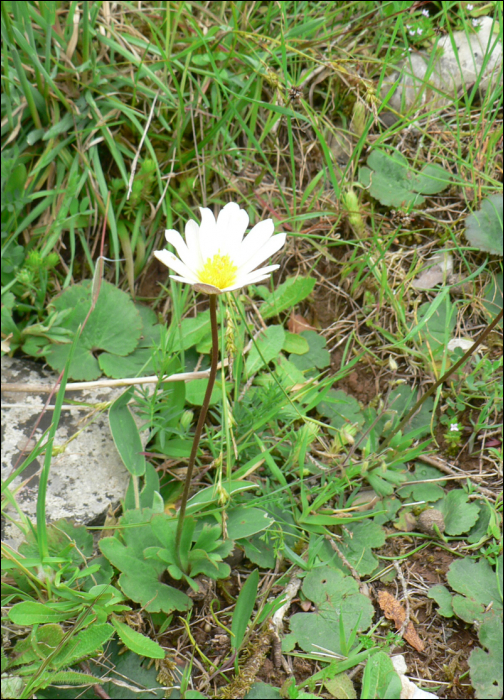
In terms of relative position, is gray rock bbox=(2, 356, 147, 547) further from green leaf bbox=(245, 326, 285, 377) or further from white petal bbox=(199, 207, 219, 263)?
white petal bbox=(199, 207, 219, 263)

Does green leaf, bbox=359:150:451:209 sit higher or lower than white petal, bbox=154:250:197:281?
higher

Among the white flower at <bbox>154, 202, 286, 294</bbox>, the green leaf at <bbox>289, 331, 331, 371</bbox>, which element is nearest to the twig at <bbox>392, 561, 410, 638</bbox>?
the green leaf at <bbox>289, 331, 331, 371</bbox>

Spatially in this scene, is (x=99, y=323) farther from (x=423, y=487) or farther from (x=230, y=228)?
(x=423, y=487)

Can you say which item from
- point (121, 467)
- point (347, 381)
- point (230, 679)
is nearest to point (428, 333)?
point (347, 381)

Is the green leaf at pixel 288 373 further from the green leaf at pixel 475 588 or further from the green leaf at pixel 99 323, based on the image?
the green leaf at pixel 475 588

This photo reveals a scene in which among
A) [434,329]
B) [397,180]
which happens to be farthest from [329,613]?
[397,180]

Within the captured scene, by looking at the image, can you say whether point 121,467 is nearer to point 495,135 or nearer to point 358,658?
point 358,658
